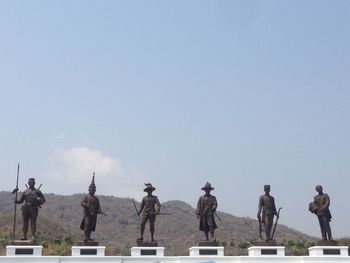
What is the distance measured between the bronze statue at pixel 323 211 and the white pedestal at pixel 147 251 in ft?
19.9

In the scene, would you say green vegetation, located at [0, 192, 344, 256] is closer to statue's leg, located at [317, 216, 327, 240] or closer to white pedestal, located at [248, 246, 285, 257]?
statue's leg, located at [317, 216, 327, 240]

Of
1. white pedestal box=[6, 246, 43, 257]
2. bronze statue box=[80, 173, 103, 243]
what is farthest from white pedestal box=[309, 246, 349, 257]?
white pedestal box=[6, 246, 43, 257]

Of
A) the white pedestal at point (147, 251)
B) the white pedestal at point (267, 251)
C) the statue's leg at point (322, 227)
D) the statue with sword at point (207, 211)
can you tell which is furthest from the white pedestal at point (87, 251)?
the statue's leg at point (322, 227)

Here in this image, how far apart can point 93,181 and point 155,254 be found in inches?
139

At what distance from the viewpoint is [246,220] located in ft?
204

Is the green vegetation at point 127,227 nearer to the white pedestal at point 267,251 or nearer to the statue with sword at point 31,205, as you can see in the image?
the white pedestal at point 267,251

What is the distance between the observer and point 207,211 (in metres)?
20.1

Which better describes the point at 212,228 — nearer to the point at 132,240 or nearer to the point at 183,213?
the point at 132,240

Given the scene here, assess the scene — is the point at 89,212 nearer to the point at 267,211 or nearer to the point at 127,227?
the point at 267,211

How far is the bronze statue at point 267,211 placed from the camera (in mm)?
20359

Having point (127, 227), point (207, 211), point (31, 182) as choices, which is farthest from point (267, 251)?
point (127, 227)

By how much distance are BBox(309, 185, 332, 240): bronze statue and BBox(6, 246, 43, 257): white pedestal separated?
404 inches

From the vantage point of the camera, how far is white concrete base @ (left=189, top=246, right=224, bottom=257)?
1933cm

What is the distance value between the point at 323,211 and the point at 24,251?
11017 mm
